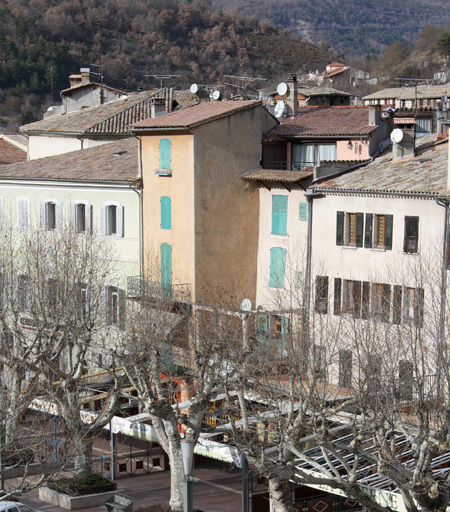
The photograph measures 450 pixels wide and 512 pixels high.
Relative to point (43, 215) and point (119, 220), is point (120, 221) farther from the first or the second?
point (43, 215)

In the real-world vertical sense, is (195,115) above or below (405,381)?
above

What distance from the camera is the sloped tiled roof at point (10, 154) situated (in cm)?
5163

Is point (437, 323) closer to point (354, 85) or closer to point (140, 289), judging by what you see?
point (140, 289)

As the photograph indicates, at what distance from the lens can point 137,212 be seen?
3828cm

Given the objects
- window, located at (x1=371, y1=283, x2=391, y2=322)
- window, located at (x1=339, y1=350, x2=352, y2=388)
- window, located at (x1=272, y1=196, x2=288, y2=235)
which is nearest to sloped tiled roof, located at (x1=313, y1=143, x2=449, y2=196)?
window, located at (x1=272, y1=196, x2=288, y2=235)

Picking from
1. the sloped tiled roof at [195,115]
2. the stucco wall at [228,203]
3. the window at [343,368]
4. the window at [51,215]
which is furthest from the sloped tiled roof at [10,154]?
the window at [343,368]

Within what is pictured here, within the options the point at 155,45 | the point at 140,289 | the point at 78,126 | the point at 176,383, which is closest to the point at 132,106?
the point at 78,126

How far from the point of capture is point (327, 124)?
3859 cm

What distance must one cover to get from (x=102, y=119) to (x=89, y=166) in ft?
22.7

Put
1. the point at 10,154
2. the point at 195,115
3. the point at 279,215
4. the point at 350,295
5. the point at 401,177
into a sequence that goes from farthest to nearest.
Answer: the point at 10,154, the point at 279,215, the point at 195,115, the point at 350,295, the point at 401,177

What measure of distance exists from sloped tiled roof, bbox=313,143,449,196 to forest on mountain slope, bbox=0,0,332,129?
61.9m

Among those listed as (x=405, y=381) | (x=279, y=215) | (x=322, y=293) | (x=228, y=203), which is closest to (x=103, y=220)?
(x=228, y=203)

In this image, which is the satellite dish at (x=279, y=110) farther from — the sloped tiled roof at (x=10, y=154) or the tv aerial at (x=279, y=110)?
the sloped tiled roof at (x=10, y=154)

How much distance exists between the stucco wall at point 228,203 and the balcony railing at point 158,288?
0.58m
